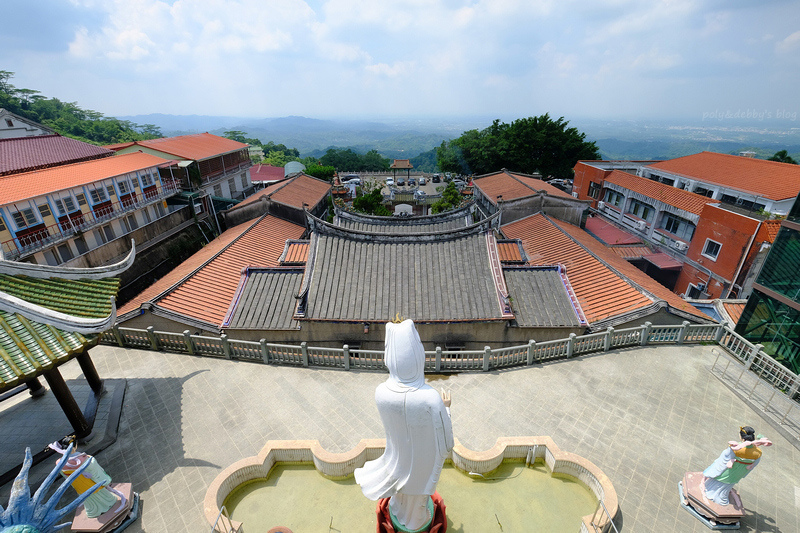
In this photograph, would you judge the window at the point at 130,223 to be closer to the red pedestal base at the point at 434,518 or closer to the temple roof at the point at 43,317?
the temple roof at the point at 43,317

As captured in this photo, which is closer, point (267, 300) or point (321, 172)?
point (267, 300)

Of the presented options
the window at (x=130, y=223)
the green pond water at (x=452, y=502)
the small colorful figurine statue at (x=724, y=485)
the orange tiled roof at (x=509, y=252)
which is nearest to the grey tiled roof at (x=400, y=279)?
the orange tiled roof at (x=509, y=252)

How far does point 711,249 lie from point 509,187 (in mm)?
15792

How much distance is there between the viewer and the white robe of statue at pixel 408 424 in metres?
6.53

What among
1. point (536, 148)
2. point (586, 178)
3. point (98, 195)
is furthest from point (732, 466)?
point (536, 148)

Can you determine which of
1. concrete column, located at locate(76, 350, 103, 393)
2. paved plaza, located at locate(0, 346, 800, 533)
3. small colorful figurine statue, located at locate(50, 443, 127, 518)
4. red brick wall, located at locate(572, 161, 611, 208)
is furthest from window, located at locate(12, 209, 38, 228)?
red brick wall, located at locate(572, 161, 611, 208)

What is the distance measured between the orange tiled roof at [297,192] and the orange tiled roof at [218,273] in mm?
2052

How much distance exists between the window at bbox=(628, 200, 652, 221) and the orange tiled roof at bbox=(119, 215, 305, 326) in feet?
104

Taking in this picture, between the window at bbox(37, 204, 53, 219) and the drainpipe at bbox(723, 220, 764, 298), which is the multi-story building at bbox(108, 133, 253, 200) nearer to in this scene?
the window at bbox(37, 204, 53, 219)

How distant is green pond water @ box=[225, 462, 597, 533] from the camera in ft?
30.2

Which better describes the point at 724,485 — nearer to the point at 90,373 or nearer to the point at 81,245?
the point at 90,373

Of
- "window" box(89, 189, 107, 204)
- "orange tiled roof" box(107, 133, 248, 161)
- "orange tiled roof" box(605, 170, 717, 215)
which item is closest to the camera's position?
"window" box(89, 189, 107, 204)

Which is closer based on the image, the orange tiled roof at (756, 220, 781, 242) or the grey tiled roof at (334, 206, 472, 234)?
the orange tiled roof at (756, 220, 781, 242)

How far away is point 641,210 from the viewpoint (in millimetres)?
35594
